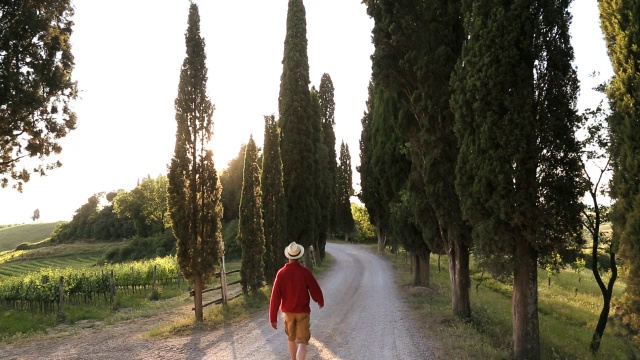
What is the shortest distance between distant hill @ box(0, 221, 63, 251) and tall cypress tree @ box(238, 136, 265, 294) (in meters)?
106

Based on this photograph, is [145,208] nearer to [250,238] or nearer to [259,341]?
[250,238]

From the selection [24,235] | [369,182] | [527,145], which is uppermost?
[369,182]

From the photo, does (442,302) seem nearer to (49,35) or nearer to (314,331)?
(314,331)

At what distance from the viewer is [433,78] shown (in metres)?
11.3

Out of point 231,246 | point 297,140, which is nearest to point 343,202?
point 231,246

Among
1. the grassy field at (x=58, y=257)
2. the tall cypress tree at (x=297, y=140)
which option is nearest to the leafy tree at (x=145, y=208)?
the grassy field at (x=58, y=257)

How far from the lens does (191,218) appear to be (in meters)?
12.3

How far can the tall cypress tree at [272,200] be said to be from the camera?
20.1 m

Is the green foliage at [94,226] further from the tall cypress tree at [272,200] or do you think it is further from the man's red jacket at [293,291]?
the man's red jacket at [293,291]

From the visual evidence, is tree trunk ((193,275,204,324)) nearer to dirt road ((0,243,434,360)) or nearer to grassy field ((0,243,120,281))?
dirt road ((0,243,434,360))

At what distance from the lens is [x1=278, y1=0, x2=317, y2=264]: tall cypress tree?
79.6 ft

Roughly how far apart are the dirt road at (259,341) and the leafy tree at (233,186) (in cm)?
3362

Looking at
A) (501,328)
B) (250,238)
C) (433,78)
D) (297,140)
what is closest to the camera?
(501,328)

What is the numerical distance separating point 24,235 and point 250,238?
123741 millimetres
